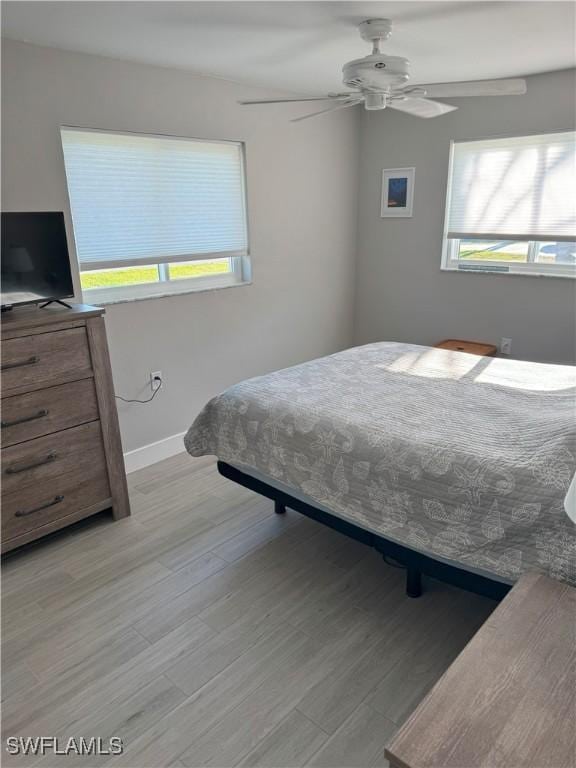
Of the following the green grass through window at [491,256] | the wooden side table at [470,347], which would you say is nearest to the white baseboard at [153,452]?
the wooden side table at [470,347]

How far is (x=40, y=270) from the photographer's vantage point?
7.72ft

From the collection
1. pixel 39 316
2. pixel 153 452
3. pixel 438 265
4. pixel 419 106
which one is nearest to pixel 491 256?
pixel 438 265

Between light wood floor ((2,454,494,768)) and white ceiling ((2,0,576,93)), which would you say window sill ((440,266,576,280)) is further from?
light wood floor ((2,454,494,768))

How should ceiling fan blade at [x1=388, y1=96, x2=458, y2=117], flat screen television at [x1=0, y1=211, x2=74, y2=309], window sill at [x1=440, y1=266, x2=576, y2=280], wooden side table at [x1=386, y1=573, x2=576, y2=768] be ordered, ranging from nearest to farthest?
wooden side table at [x1=386, y1=573, x2=576, y2=768] < flat screen television at [x1=0, y1=211, x2=74, y2=309] < ceiling fan blade at [x1=388, y1=96, x2=458, y2=117] < window sill at [x1=440, y1=266, x2=576, y2=280]

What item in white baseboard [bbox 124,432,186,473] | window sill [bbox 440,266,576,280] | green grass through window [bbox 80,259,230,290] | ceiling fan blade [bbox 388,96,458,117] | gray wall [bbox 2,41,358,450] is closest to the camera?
ceiling fan blade [bbox 388,96,458,117]

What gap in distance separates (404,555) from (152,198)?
7.85 feet

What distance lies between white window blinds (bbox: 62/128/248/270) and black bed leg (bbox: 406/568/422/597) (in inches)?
87.9

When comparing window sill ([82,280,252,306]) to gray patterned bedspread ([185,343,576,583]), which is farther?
window sill ([82,280,252,306])

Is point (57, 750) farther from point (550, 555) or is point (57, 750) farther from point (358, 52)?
point (358, 52)

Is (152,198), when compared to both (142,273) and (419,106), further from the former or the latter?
(419,106)

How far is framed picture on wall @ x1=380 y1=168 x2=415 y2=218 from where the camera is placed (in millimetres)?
4018

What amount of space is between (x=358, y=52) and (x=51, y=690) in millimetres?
3129

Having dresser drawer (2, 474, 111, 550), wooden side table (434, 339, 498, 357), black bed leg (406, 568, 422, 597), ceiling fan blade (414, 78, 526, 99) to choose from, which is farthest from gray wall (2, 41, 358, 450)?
black bed leg (406, 568, 422, 597)

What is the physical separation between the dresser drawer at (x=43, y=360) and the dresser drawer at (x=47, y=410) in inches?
1.7
